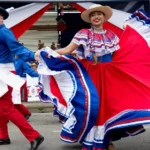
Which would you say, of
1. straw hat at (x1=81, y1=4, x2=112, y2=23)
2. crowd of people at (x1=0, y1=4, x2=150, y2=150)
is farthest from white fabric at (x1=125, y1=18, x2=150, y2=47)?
straw hat at (x1=81, y1=4, x2=112, y2=23)

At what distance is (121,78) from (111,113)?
410 mm

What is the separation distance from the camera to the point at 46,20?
2066 cm

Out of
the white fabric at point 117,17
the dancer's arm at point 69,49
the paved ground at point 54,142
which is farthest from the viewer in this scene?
the white fabric at point 117,17

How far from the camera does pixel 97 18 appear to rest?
645cm

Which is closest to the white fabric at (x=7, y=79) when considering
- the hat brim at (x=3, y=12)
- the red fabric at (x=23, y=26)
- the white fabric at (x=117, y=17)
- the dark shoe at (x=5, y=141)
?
the hat brim at (x=3, y=12)

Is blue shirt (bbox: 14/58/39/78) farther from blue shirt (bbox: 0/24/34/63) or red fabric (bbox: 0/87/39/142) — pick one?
red fabric (bbox: 0/87/39/142)

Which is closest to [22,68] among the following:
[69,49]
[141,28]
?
[69,49]

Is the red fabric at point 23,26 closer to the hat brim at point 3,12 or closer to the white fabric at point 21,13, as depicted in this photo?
the white fabric at point 21,13

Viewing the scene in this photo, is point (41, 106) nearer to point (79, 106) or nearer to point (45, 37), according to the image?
point (79, 106)

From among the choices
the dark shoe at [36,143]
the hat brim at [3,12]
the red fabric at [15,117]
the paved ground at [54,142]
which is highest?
the hat brim at [3,12]

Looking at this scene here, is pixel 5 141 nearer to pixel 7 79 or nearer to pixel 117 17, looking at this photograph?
pixel 7 79

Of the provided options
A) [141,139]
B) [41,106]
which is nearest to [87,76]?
[141,139]

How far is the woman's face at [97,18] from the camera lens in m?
6.42

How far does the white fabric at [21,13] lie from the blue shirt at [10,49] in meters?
1.00
